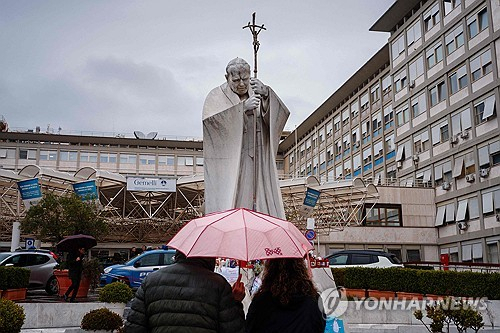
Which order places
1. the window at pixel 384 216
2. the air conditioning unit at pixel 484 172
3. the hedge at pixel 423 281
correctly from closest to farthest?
1. the hedge at pixel 423 281
2. the air conditioning unit at pixel 484 172
3. the window at pixel 384 216

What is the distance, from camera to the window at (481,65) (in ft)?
116

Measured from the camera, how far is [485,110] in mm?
35375

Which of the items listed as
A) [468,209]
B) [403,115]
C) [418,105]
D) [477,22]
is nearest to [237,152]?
[468,209]

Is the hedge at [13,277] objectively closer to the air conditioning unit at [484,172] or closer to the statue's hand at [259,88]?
the statue's hand at [259,88]

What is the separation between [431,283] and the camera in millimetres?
15242

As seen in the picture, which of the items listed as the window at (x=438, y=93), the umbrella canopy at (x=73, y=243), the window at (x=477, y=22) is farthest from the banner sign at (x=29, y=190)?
the window at (x=477, y=22)

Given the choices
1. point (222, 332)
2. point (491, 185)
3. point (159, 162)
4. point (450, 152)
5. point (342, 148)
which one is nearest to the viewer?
point (222, 332)

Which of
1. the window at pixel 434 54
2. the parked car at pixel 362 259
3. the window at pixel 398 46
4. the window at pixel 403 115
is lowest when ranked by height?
the parked car at pixel 362 259

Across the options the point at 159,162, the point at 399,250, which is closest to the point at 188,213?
the point at 399,250

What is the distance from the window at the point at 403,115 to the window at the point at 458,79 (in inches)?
232

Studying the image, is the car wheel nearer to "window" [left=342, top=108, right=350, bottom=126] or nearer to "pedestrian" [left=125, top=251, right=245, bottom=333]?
"pedestrian" [left=125, top=251, right=245, bottom=333]

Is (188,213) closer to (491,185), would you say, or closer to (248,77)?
(491,185)

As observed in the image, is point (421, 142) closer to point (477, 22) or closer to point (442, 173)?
point (442, 173)

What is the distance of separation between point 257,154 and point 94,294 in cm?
998
